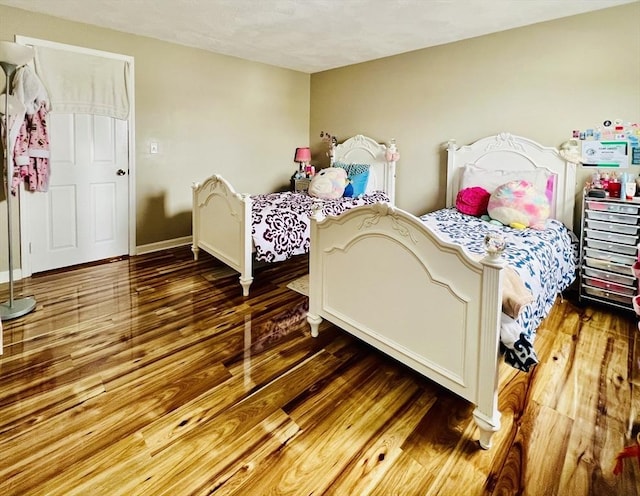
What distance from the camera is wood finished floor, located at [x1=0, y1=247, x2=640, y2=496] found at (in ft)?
4.67

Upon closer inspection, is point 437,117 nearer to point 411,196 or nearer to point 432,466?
point 411,196

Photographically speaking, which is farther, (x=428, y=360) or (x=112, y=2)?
(x=112, y=2)

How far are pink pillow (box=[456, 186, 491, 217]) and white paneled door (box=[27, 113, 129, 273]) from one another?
3.31 metres

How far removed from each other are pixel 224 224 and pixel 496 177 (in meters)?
2.44

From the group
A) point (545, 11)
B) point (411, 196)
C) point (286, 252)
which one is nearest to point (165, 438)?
point (286, 252)

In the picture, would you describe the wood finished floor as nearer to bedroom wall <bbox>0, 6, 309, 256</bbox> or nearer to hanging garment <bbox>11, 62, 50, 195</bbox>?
hanging garment <bbox>11, 62, 50, 195</bbox>

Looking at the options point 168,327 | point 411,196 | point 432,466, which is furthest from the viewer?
point 411,196

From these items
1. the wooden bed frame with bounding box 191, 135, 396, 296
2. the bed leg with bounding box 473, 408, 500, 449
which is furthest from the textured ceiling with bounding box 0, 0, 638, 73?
the bed leg with bounding box 473, 408, 500, 449

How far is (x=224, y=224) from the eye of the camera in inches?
132

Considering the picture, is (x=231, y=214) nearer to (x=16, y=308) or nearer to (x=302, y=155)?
(x=16, y=308)

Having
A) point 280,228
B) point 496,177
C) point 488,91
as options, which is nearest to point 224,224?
point 280,228

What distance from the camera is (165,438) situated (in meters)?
1.61

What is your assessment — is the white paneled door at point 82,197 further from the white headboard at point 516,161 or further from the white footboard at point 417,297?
the white headboard at point 516,161

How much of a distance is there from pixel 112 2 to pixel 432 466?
3708 mm
